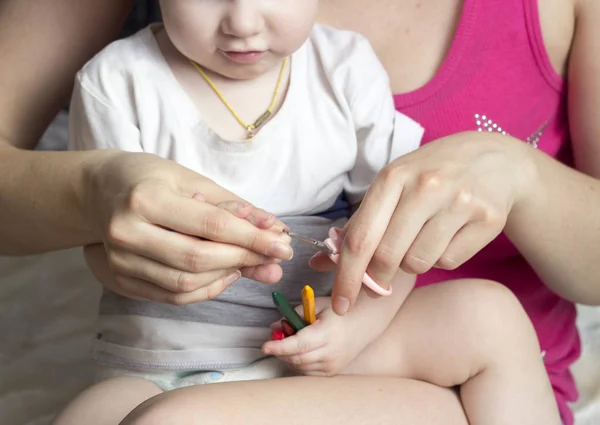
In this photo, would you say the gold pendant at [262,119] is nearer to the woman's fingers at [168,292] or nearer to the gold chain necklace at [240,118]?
the gold chain necklace at [240,118]

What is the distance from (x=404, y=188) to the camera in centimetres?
80

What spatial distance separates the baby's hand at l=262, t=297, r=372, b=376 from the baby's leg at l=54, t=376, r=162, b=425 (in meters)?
0.16

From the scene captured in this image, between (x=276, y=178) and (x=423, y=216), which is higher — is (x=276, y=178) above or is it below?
below

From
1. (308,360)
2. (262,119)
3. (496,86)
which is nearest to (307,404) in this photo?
(308,360)

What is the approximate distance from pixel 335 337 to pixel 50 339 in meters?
0.59

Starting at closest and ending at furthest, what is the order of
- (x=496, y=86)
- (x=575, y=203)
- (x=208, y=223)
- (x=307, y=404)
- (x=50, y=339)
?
1. (x=208, y=223)
2. (x=307, y=404)
3. (x=575, y=203)
4. (x=496, y=86)
5. (x=50, y=339)

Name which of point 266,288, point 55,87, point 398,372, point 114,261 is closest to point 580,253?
point 398,372

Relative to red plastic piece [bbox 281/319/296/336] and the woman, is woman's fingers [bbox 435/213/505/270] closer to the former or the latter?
the woman

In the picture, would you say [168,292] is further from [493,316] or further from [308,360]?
[493,316]

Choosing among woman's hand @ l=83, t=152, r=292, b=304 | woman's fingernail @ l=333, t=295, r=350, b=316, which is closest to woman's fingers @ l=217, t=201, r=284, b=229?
woman's hand @ l=83, t=152, r=292, b=304

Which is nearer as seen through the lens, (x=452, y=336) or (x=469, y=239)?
(x=469, y=239)

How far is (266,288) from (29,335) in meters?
0.51

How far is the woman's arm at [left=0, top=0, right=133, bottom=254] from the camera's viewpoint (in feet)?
3.24

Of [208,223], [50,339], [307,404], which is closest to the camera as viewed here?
[208,223]
